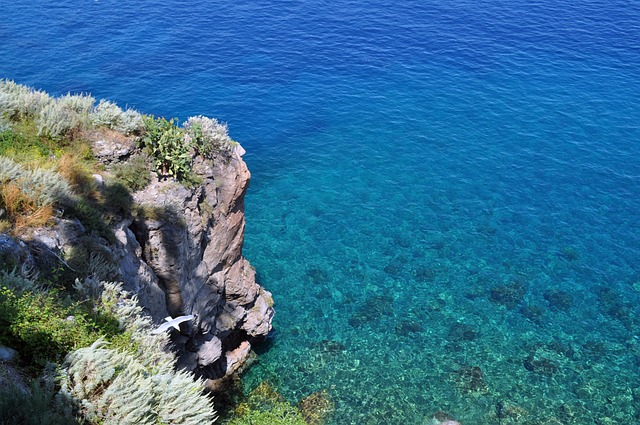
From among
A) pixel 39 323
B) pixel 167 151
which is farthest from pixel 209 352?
pixel 39 323

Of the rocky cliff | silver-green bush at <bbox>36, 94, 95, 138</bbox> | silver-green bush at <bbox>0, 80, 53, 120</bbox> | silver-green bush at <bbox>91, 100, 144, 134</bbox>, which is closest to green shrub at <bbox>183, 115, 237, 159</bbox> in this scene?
the rocky cliff

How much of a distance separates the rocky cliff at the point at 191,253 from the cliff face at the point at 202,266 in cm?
3

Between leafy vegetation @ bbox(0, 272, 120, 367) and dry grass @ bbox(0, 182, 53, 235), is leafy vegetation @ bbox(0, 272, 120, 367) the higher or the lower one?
the lower one

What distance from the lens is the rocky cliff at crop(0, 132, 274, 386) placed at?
13.6 m

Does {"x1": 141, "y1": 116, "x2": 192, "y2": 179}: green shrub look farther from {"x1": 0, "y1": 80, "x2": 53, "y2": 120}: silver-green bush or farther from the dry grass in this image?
the dry grass

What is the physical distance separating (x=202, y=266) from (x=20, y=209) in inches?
272

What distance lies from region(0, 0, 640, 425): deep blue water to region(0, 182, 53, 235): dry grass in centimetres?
1166

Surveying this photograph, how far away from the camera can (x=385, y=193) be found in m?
33.4

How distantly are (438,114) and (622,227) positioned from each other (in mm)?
15035

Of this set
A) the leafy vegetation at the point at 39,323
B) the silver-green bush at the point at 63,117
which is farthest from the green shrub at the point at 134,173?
the leafy vegetation at the point at 39,323

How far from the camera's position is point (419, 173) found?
3506 cm

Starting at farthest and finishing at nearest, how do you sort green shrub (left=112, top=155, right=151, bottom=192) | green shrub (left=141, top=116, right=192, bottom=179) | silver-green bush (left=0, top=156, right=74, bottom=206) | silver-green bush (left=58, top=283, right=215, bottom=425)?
green shrub (left=141, top=116, right=192, bottom=179) → green shrub (left=112, top=155, right=151, bottom=192) → silver-green bush (left=0, top=156, right=74, bottom=206) → silver-green bush (left=58, top=283, right=215, bottom=425)

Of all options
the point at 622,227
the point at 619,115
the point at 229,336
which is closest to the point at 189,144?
the point at 229,336

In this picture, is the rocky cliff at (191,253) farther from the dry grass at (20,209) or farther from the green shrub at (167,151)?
the green shrub at (167,151)
